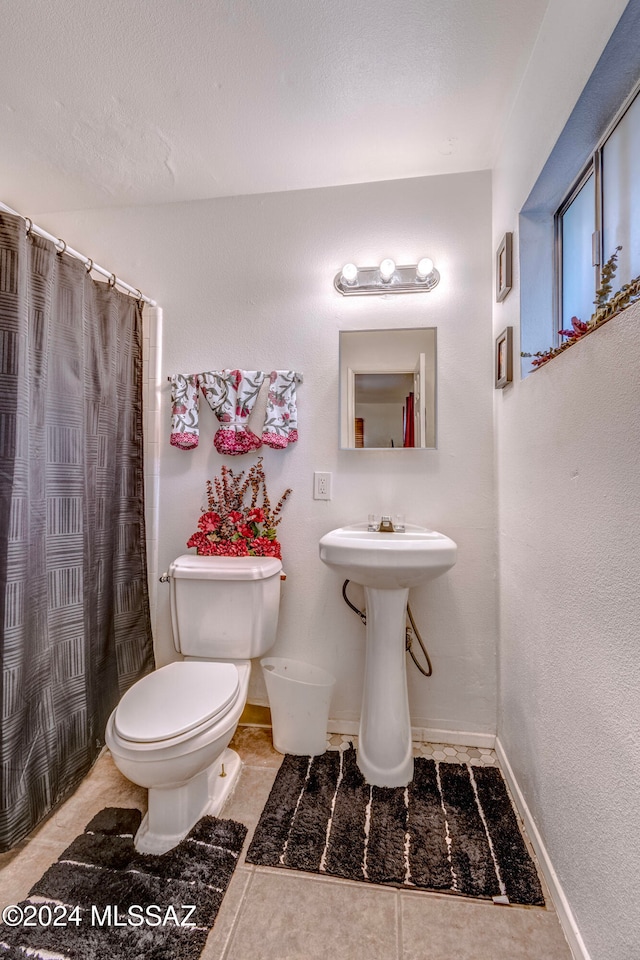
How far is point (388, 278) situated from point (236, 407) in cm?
80

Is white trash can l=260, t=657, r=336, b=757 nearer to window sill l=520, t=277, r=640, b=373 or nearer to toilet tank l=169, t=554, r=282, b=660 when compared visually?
toilet tank l=169, t=554, r=282, b=660

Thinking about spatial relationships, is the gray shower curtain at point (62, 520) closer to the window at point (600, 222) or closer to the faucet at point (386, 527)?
the faucet at point (386, 527)

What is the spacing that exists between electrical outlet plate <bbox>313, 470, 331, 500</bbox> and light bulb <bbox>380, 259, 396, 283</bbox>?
2.70ft

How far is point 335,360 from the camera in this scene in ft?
5.64

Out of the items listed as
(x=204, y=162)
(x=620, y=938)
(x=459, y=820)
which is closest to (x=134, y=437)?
(x=204, y=162)

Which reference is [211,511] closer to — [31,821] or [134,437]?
[134,437]

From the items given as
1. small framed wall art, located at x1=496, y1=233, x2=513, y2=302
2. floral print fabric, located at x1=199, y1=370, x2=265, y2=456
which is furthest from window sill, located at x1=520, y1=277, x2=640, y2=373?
floral print fabric, located at x1=199, y1=370, x2=265, y2=456

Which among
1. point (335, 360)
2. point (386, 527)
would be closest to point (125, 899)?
point (386, 527)

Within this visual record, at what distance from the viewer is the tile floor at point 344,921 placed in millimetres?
907

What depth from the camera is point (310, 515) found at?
5.65 ft

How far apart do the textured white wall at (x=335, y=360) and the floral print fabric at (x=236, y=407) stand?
83 millimetres

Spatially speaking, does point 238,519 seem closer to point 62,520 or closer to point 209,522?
point 209,522

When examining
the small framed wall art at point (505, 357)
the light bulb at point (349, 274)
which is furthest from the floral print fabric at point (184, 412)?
the small framed wall art at point (505, 357)

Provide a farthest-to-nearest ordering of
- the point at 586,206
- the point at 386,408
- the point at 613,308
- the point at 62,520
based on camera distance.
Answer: the point at 386,408
the point at 62,520
the point at 586,206
the point at 613,308
